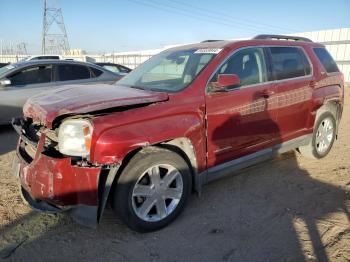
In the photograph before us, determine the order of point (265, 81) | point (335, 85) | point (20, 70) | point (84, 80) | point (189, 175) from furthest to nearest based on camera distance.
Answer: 1. point (84, 80)
2. point (20, 70)
3. point (335, 85)
4. point (265, 81)
5. point (189, 175)

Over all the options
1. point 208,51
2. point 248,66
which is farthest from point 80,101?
point 248,66

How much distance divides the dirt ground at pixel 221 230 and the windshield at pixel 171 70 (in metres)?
1.47

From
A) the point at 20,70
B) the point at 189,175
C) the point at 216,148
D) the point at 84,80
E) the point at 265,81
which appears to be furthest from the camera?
the point at 84,80

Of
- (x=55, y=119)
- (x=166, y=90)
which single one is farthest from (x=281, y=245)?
(x=55, y=119)

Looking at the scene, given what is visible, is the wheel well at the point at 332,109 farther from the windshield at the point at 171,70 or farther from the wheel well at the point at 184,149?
the wheel well at the point at 184,149

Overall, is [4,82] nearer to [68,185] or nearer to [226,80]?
[68,185]

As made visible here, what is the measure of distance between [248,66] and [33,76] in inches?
207

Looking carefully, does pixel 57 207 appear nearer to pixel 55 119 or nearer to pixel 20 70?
pixel 55 119

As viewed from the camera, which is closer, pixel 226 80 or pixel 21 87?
pixel 226 80

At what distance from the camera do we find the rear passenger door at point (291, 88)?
4352 mm

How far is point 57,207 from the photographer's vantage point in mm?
2986

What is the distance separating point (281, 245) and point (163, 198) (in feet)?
4.00

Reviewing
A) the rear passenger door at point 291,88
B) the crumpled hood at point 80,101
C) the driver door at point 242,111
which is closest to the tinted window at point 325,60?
the rear passenger door at point 291,88

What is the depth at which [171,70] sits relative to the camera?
4082mm
